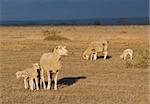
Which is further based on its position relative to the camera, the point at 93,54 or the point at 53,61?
the point at 93,54

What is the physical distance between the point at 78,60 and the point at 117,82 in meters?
10.1

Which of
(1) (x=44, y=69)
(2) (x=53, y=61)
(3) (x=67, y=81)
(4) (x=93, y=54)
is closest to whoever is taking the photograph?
(2) (x=53, y=61)

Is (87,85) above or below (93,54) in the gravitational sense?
above

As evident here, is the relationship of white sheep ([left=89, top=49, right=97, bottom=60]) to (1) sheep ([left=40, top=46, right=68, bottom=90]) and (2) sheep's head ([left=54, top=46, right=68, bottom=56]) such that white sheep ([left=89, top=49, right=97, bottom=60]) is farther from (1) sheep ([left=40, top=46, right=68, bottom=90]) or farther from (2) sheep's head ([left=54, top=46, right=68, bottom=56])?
(2) sheep's head ([left=54, top=46, right=68, bottom=56])

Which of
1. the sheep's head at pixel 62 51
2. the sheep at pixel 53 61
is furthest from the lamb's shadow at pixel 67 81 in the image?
the sheep's head at pixel 62 51

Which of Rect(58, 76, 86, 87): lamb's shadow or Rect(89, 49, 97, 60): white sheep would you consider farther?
Rect(89, 49, 97, 60): white sheep

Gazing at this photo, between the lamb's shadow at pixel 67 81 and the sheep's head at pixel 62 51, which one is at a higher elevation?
the sheep's head at pixel 62 51

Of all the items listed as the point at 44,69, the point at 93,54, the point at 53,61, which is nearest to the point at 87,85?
the point at 44,69

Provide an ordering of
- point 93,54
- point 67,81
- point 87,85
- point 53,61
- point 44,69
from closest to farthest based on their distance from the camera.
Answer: point 53,61 → point 44,69 → point 87,85 → point 67,81 → point 93,54

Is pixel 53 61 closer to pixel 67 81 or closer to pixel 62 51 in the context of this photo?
pixel 62 51

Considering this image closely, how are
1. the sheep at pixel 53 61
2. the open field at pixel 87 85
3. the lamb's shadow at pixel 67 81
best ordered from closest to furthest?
1. the open field at pixel 87 85
2. the sheep at pixel 53 61
3. the lamb's shadow at pixel 67 81

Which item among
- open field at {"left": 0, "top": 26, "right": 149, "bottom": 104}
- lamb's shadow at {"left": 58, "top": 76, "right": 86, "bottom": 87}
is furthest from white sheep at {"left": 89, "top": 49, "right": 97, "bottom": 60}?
lamb's shadow at {"left": 58, "top": 76, "right": 86, "bottom": 87}

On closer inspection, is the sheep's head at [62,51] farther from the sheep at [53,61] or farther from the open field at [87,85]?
the open field at [87,85]

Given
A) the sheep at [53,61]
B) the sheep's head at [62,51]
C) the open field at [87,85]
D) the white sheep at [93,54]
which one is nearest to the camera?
the open field at [87,85]
